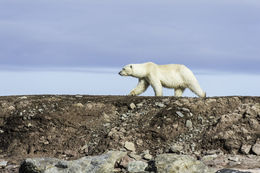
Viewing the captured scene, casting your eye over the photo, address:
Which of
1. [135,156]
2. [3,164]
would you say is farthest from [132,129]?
[3,164]

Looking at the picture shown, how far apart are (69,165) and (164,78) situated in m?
8.32

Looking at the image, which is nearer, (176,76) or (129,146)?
(129,146)

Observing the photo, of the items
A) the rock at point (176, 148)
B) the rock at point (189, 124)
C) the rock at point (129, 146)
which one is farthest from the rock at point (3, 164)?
the rock at point (189, 124)

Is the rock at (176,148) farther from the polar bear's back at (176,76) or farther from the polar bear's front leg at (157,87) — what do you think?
the polar bear's back at (176,76)

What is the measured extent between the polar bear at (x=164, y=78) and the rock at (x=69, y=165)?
7183 millimetres

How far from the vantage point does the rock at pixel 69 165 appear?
11.1 metres

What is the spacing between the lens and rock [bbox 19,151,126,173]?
1107cm

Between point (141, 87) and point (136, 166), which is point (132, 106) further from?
point (136, 166)

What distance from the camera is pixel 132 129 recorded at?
14125 millimetres

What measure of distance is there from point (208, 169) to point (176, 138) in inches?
113

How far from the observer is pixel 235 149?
43.8 feet

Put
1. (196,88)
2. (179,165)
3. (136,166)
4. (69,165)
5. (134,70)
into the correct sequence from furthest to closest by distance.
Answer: (134,70) < (196,88) < (136,166) < (69,165) < (179,165)

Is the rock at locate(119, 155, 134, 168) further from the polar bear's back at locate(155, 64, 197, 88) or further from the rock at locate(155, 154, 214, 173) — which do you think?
the polar bear's back at locate(155, 64, 197, 88)

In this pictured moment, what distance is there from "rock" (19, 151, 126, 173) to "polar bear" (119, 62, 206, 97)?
7183 millimetres
